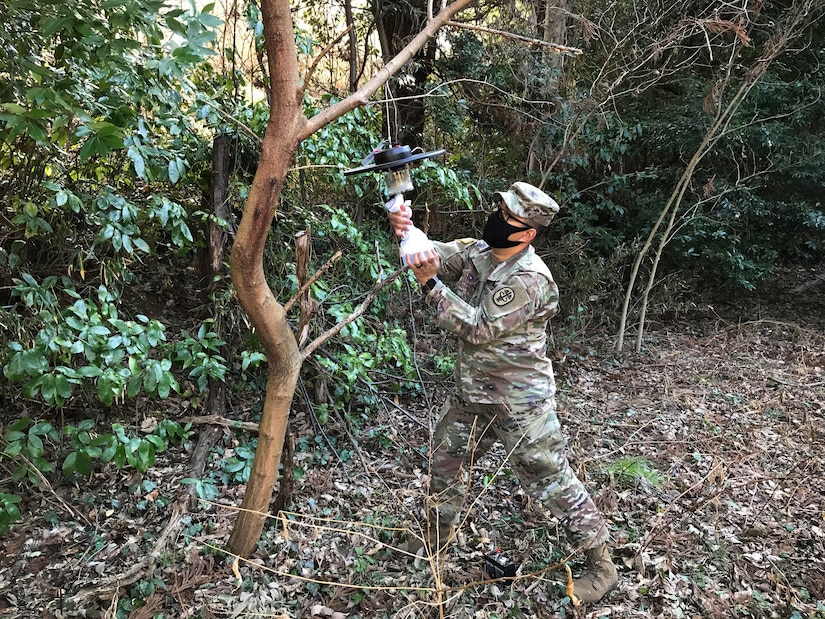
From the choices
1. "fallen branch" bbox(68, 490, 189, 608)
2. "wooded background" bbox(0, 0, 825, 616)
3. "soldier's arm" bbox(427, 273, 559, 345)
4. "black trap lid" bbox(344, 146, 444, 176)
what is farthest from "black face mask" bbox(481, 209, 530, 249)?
"fallen branch" bbox(68, 490, 189, 608)

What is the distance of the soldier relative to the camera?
7.66ft

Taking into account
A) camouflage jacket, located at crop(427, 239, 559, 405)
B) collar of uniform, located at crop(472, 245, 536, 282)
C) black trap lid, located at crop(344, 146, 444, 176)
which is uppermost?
black trap lid, located at crop(344, 146, 444, 176)

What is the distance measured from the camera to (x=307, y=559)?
272 cm

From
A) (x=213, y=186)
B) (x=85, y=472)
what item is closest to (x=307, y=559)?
(x=85, y=472)

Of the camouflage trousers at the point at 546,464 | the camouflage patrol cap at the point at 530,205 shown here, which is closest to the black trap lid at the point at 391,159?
the camouflage patrol cap at the point at 530,205

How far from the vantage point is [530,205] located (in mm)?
2355

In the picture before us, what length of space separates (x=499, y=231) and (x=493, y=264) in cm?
21

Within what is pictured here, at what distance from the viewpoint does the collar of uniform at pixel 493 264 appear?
8.10ft

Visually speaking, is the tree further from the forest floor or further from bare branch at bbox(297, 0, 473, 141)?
the forest floor

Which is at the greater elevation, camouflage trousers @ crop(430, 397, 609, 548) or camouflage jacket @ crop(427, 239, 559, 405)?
camouflage jacket @ crop(427, 239, 559, 405)

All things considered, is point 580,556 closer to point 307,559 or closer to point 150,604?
point 307,559

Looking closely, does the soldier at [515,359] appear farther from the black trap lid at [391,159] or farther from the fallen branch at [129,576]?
the fallen branch at [129,576]

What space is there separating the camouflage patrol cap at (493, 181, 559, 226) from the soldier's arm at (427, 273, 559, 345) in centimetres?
26

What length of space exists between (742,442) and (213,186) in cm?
430
